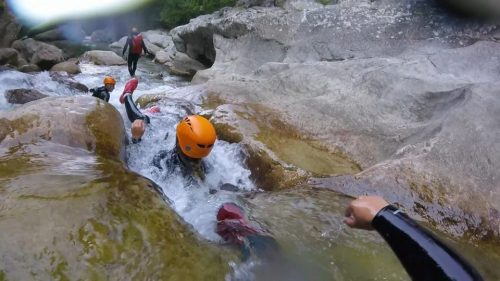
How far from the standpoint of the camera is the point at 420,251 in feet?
5.19

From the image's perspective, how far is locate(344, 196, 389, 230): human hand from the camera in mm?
1737

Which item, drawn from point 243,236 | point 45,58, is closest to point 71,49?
point 45,58

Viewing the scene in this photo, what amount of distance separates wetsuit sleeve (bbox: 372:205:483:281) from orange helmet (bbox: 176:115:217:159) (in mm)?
2580

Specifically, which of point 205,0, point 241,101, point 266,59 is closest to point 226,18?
point 266,59

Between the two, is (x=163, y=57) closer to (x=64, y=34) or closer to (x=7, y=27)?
(x=7, y=27)

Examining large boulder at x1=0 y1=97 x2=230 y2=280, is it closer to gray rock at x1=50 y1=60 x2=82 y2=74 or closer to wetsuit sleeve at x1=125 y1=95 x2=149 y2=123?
wetsuit sleeve at x1=125 y1=95 x2=149 y2=123

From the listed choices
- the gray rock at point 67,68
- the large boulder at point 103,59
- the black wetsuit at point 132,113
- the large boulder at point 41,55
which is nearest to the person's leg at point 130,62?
the gray rock at point 67,68

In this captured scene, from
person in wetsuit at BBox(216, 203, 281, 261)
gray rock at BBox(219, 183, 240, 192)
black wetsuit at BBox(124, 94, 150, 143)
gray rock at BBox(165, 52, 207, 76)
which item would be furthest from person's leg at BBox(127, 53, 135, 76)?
person in wetsuit at BBox(216, 203, 281, 261)

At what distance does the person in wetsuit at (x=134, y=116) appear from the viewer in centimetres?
525

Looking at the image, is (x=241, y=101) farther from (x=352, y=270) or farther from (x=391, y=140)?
(x=352, y=270)

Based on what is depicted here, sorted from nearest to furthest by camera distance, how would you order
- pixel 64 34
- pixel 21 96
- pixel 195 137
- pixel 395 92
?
pixel 195 137 → pixel 395 92 → pixel 21 96 → pixel 64 34

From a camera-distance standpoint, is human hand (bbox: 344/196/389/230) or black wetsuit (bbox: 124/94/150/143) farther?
black wetsuit (bbox: 124/94/150/143)

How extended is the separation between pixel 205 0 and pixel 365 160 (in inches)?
938

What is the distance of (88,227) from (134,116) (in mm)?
3854
